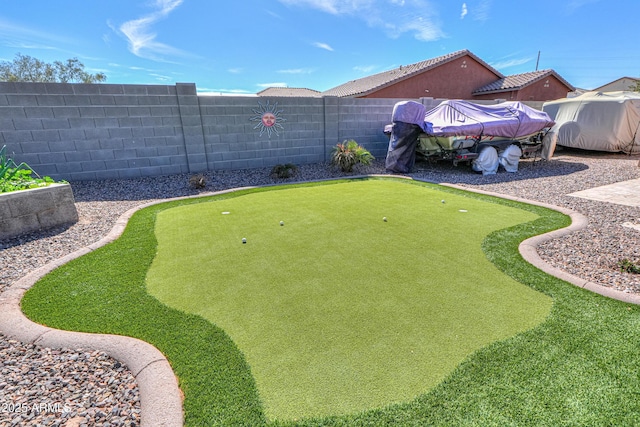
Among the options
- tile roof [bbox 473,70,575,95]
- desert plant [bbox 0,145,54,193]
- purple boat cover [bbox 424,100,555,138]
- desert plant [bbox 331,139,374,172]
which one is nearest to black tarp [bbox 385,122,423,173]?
purple boat cover [bbox 424,100,555,138]

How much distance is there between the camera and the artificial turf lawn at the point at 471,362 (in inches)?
59.7

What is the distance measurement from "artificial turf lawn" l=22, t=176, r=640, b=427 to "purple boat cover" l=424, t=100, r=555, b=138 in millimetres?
5696

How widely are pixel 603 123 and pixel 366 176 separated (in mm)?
9640

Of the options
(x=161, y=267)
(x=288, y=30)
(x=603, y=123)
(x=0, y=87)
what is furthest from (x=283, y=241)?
(x=603, y=123)

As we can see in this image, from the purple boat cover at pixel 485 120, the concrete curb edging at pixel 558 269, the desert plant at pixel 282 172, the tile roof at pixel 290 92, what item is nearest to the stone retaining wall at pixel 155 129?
the desert plant at pixel 282 172

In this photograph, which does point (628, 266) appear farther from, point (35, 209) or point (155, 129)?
point (155, 129)

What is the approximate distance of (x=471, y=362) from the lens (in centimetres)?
184

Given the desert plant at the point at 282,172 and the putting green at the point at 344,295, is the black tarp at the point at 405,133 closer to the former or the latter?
the desert plant at the point at 282,172

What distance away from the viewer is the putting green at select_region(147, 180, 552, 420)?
1.76 m

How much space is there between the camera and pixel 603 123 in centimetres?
1070

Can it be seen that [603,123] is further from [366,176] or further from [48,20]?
[48,20]

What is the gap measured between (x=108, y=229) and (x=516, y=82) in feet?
66.4

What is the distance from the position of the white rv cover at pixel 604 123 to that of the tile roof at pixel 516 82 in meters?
5.52

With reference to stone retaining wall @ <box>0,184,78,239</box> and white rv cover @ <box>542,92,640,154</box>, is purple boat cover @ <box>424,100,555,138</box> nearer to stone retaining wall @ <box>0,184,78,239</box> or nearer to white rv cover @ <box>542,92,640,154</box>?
white rv cover @ <box>542,92,640,154</box>
